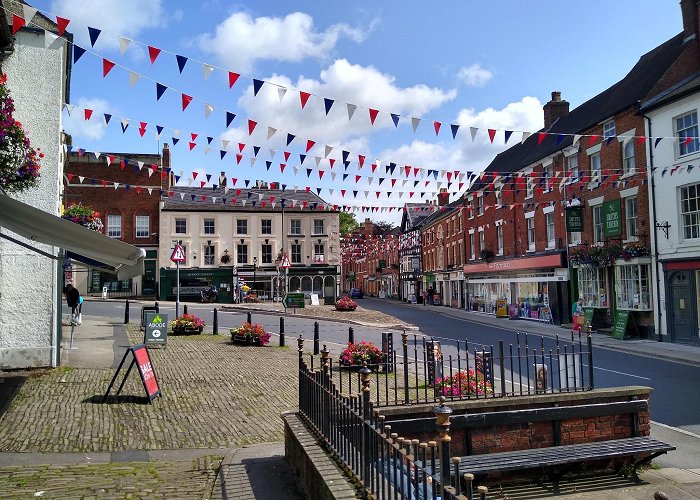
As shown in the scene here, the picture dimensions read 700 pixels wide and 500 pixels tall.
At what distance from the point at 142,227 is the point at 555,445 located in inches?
1873

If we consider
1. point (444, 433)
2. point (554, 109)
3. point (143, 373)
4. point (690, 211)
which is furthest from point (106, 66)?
point (554, 109)

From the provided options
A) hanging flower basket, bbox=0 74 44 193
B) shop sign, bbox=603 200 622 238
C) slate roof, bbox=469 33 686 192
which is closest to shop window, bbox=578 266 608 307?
shop sign, bbox=603 200 622 238

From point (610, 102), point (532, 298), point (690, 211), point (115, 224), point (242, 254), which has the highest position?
point (610, 102)

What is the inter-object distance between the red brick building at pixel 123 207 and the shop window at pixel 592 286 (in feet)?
115

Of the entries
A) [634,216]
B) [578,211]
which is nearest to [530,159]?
[578,211]

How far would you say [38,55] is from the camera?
12672 millimetres

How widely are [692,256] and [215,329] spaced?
694 inches

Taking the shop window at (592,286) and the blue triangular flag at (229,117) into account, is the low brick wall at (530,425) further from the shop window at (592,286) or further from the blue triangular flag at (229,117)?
the shop window at (592,286)

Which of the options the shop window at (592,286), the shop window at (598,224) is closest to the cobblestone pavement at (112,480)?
the shop window at (592,286)

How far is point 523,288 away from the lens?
33.7 m

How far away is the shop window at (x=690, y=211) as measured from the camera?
65.8 feet

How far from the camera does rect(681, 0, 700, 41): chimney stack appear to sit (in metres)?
22.8

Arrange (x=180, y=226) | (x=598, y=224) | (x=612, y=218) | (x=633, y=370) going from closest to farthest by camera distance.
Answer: (x=633, y=370) → (x=612, y=218) → (x=598, y=224) → (x=180, y=226)

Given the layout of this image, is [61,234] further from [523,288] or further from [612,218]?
[523,288]
